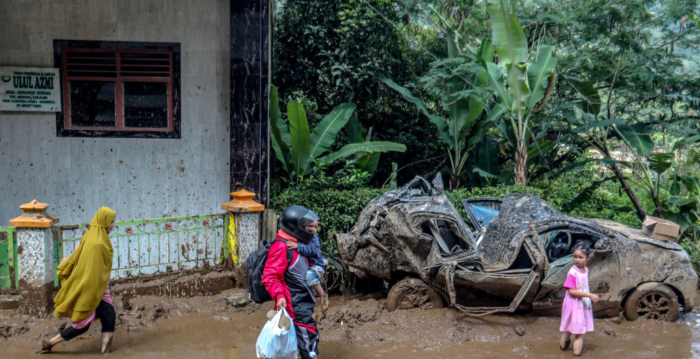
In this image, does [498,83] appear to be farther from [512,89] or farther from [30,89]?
[30,89]

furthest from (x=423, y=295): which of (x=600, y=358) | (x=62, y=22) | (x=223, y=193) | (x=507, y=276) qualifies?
(x=62, y=22)

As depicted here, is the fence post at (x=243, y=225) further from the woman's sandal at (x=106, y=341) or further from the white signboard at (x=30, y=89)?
the white signboard at (x=30, y=89)

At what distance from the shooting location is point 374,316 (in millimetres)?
6914

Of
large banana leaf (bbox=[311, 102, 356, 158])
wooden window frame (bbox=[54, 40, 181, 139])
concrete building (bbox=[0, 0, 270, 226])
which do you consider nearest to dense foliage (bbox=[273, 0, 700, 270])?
large banana leaf (bbox=[311, 102, 356, 158])

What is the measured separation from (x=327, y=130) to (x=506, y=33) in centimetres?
366

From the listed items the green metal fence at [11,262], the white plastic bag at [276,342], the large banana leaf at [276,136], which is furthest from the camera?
the large banana leaf at [276,136]

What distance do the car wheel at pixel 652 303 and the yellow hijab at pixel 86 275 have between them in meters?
6.16

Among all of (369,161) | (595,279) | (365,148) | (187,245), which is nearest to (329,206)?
(365,148)

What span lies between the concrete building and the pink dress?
186 inches

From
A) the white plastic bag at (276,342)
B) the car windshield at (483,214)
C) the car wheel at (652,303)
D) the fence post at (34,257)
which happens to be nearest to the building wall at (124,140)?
the fence post at (34,257)

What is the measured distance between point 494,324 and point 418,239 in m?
1.38

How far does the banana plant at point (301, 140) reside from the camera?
916cm

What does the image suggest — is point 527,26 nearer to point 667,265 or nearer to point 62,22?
point 667,265

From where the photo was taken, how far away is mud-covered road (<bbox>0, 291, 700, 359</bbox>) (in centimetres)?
588
